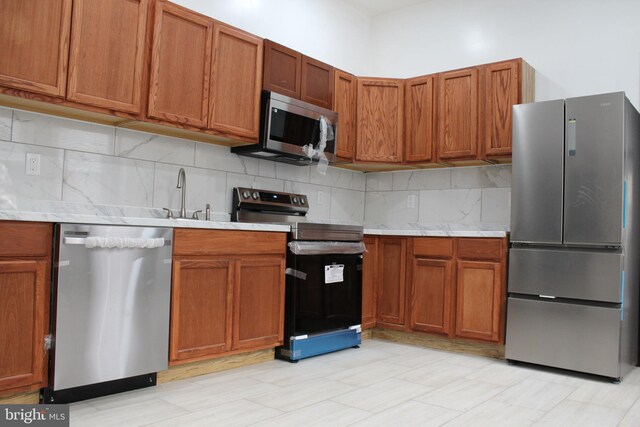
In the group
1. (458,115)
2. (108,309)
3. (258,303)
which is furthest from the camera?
(458,115)

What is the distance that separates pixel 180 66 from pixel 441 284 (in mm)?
2438

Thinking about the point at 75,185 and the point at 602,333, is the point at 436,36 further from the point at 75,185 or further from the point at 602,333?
the point at 75,185

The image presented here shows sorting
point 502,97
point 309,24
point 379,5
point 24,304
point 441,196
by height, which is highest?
point 379,5

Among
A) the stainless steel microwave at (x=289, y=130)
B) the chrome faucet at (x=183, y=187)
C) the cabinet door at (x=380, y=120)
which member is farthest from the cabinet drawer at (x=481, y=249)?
the chrome faucet at (x=183, y=187)

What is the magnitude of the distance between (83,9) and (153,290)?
1519 millimetres

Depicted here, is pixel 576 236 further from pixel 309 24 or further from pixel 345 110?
pixel 309 24

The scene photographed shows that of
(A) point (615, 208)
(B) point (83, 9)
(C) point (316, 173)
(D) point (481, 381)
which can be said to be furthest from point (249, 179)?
(A) point (615, 208)

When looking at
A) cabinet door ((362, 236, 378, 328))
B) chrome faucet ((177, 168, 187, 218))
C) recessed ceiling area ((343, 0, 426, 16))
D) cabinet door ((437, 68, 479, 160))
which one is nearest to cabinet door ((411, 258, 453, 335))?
cabinet door ((362, 236, 378, 328))

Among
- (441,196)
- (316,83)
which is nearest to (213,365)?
(316,83)

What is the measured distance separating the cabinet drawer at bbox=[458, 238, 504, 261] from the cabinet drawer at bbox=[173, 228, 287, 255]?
1367 mm

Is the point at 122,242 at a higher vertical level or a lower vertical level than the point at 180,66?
lower

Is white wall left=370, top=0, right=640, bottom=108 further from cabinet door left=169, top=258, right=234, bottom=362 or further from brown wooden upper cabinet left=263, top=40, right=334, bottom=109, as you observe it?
cabinet door left=169, top=258, right=234, bottom=362

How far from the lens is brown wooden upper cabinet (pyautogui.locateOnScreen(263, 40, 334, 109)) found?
3.78 metres

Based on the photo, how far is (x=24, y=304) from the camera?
226 centimetres
